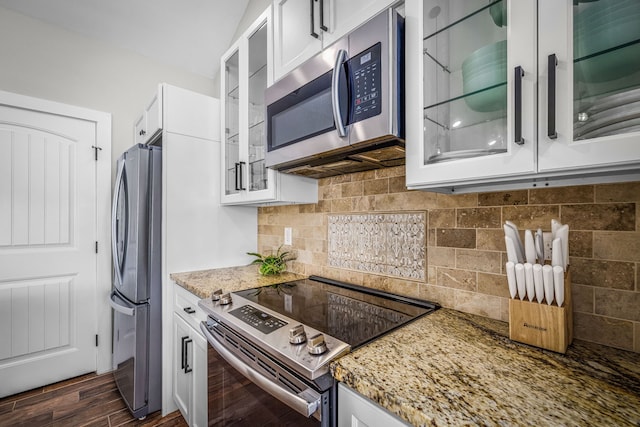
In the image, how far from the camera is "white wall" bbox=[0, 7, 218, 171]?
2150 millimetres

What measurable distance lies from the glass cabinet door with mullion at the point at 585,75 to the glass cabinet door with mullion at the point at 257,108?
1326 mm

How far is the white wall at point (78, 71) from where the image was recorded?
7.06 ft

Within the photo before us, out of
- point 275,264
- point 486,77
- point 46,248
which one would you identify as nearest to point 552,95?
point 486,77

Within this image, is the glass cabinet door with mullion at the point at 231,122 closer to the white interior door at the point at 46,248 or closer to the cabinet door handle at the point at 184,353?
the cabinet door handle at the point at 184,353

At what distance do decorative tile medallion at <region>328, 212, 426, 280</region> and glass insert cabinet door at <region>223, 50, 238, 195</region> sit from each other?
74cm

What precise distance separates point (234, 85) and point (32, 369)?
2.60 metres

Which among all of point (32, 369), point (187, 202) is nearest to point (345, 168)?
point (187, 202)

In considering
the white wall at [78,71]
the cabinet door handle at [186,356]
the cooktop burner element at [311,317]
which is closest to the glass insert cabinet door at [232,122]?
the cooktop burner element at [311,317]

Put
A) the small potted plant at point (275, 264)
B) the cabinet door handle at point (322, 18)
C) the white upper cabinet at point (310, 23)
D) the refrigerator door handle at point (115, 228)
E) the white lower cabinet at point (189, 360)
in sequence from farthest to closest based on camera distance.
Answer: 1. the refrigerator door handle at point (115, 228)
2. the small potted plant at point (275, 264)
3. the white lower cabinet at point (189, 360)
4. the cabinet door handle at point (322, 18)
5. the white upper cabinet at point (310, 23)

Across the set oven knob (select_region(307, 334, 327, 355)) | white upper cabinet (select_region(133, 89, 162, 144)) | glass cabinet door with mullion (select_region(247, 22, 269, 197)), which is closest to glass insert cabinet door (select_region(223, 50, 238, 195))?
glass cabinet door with mullion (select_region(247, 22, 269, 197))

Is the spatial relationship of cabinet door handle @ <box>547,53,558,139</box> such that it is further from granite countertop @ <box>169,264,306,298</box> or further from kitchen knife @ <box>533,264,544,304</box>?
granite countertop @ <box>169,264,306,298</box>

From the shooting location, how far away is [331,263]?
68.1 inches

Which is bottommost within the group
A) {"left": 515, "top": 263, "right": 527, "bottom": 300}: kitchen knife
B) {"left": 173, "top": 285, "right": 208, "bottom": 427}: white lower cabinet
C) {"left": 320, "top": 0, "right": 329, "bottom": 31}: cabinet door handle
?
{"left": 173, "top": 285, "right": 208, "bottom": 427}: white lower cabinet

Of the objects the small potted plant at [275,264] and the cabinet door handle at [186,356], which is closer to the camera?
the cabinet door handle at [186,356]
